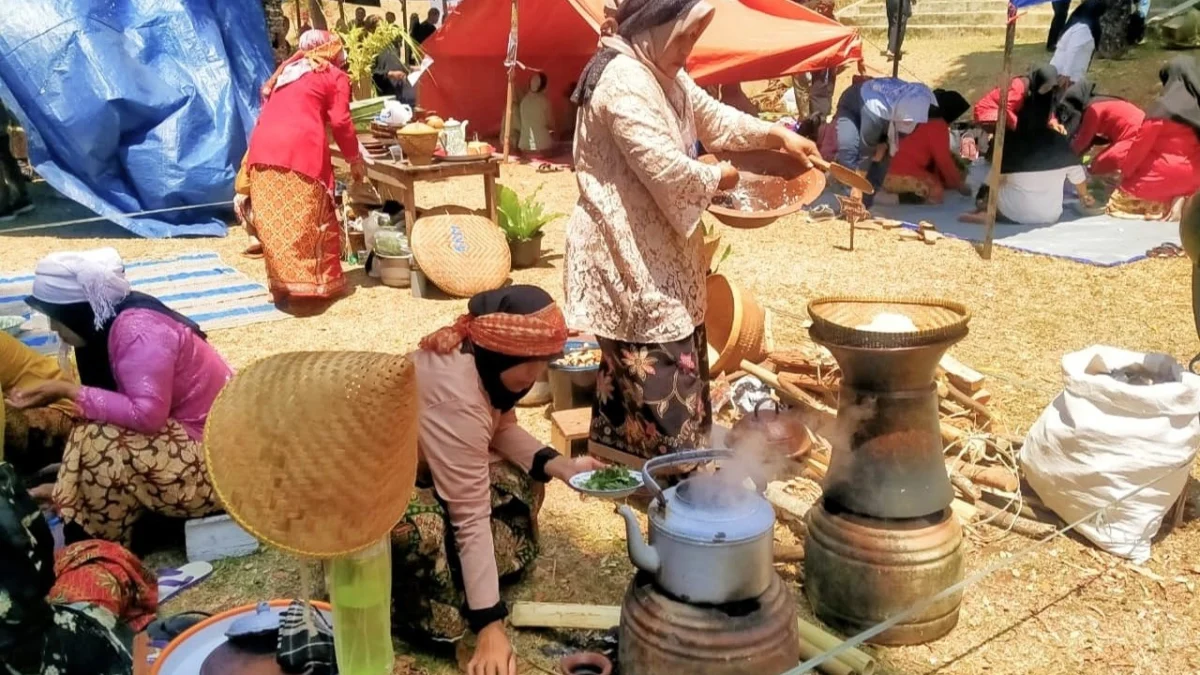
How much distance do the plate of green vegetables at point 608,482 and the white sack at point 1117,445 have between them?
159 centimetres

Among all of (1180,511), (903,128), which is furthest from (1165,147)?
(1180,511)

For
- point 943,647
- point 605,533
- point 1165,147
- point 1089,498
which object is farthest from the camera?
point 1165,147

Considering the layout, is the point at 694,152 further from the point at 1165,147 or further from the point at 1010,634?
the point at 1165,147

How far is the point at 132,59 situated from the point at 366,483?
8.06 metres

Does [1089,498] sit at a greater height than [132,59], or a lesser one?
lesser

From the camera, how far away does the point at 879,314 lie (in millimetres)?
3074

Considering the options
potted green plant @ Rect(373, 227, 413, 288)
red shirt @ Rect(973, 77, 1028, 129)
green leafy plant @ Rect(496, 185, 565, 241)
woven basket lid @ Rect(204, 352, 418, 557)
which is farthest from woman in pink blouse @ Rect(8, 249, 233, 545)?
red shirt @ Rect(973, 77, 1028, 129)

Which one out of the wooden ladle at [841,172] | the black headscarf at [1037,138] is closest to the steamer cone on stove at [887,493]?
the wooden ladle at [841,172]

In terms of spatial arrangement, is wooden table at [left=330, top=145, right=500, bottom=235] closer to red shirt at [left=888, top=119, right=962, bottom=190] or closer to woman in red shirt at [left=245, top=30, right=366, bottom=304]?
woman in red shirt at [left=245, top=30, right=366, bottom=304]

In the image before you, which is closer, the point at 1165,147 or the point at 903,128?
the point at 1165,147

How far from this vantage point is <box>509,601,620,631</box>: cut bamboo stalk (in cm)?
294

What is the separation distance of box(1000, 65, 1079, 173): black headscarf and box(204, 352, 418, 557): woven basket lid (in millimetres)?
7602

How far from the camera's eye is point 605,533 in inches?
143

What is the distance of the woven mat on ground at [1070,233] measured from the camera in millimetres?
7238
